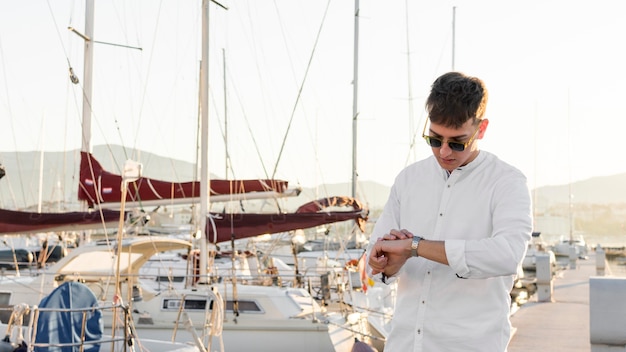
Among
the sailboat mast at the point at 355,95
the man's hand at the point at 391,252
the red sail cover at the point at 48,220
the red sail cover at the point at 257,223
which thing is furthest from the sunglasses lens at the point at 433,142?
the sailboat mast at the point at 355,95

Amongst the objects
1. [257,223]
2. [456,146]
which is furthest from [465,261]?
[257,223]

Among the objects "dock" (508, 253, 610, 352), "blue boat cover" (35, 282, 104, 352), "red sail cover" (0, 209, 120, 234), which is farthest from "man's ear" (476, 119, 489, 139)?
"red sail cover" (0, 209, 120, 234)

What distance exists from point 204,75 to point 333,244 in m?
19.9

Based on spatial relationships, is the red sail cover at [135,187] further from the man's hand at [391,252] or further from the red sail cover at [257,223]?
the man's hand at [391,252]

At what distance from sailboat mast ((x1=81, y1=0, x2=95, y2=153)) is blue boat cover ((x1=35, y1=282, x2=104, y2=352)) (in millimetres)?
7671

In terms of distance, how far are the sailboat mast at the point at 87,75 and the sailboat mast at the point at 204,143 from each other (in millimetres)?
2595

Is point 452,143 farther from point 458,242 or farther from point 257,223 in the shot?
point 257,223

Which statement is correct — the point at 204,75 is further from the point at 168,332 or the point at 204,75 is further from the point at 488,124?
the point at 488,124

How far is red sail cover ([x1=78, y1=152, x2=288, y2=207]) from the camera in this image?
14523 millimetres

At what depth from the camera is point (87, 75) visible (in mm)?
17375

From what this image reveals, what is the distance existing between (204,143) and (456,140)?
39.2 feet

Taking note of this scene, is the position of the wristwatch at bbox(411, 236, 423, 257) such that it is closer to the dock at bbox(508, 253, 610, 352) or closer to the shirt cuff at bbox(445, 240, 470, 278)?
the shirt cuff at bbox(445, 240, 470, 278)

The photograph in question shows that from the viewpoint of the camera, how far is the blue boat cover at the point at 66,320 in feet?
26.9

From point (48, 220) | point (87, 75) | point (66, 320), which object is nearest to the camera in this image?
point (66, 320)
